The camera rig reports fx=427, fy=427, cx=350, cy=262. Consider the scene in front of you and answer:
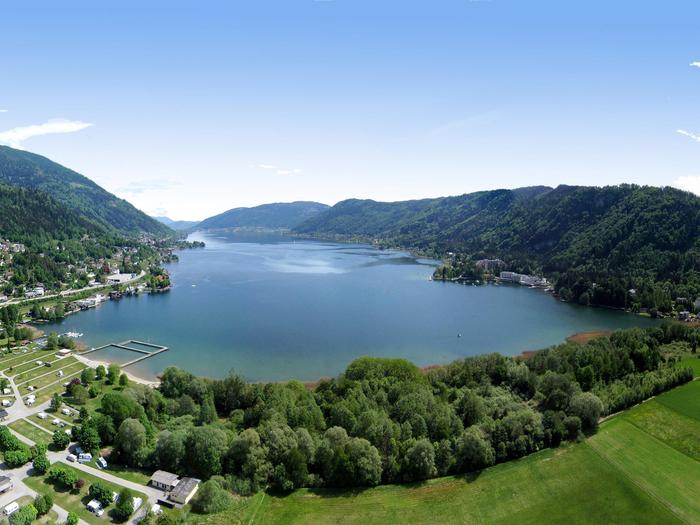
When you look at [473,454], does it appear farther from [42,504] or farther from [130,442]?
[42,504]

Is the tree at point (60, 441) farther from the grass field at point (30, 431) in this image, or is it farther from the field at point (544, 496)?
the field at point (544, 496)

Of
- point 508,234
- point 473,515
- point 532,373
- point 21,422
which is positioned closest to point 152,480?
point 21,422

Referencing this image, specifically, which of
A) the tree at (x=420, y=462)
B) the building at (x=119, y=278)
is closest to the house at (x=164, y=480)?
the tree at (x=420, y=462)

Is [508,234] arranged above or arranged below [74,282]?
above

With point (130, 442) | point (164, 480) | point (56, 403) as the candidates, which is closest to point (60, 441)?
point (130, 442)

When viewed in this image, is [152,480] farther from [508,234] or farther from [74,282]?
[508,234]

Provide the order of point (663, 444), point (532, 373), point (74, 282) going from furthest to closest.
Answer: point (74, 282), point (532, 373), point (663, 444)
